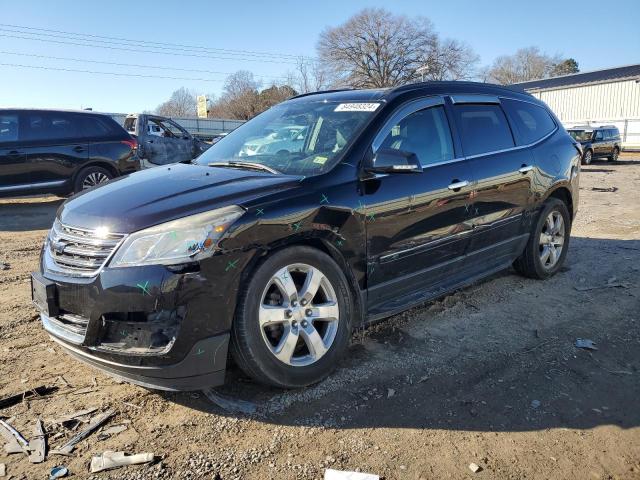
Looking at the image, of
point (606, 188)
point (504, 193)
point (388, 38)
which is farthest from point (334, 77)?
point (504, 193)

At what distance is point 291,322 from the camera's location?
10.3 ft

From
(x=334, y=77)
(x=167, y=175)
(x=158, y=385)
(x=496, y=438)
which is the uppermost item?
(x=334, y=77)

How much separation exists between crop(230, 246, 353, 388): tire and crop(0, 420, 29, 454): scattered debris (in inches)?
44.2

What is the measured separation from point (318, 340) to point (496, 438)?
1.11 m

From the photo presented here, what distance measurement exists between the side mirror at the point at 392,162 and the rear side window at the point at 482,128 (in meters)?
1.00

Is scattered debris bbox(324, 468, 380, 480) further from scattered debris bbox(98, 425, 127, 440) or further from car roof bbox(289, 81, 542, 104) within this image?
car roof bbox(289, 81, 542, 104)

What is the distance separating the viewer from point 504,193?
4.68 m

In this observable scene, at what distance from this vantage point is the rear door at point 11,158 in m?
9.36

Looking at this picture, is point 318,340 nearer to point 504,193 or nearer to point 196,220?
point 196,220

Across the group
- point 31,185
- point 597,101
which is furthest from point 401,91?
point 597,101

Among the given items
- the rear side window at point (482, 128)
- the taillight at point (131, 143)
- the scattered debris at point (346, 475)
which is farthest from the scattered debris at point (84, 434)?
the taillight at point (131, 143)

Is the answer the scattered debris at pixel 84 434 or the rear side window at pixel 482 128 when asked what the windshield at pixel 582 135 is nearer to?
the rear side window at pixel 482 128

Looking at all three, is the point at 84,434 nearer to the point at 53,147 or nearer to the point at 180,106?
the point at 53,147

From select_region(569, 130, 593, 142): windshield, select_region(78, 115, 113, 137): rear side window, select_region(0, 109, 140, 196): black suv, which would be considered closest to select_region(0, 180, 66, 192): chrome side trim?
select_region(0, 109, 140, 196): black suv
